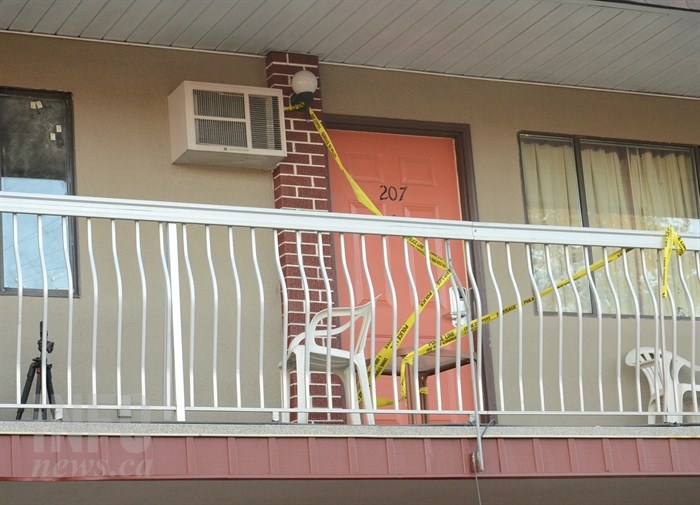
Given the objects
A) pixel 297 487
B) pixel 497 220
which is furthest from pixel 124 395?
pixel 497 220

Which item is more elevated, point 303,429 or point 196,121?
point 196,121

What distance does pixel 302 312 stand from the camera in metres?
7.75

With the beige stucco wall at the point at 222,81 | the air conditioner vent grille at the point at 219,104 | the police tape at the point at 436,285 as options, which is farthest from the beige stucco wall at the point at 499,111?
the air conditioner vent grille at the point at 219,104

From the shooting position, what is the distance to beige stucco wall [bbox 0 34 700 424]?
771 cm

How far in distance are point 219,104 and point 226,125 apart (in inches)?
5.6

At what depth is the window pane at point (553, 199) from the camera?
8.95 metres

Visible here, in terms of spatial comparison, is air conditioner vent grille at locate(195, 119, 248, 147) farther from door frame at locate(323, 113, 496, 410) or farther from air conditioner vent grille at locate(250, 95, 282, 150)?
door frame at locate(323, 113, 496, 410)

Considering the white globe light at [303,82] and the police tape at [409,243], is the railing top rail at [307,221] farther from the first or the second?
the white globe light at [303,82]

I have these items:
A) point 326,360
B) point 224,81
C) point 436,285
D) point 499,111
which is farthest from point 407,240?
point 499,111

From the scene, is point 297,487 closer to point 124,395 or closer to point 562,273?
point 124,395

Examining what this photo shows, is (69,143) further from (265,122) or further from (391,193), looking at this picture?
(391,193)

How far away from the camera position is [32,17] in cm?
751

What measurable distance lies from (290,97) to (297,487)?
2898mm

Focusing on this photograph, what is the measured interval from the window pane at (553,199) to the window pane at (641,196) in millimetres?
138
